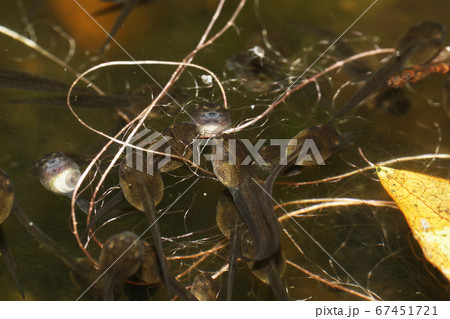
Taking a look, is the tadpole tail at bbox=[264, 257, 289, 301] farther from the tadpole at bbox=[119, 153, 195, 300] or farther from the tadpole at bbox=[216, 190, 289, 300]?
the tadpole at bbox=[119, 153, 195, 300]

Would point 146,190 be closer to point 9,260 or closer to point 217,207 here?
point 217,207

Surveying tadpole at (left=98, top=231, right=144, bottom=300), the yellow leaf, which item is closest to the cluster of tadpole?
tadpole at (left=98, top=231, right=144, bottom=300)

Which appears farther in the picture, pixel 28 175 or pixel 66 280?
pixel 28 175

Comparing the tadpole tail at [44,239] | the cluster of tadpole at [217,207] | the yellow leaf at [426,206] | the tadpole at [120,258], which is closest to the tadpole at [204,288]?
the cluster of tadpole at [217,207]

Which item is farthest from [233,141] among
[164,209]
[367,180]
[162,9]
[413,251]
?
[162,9]
